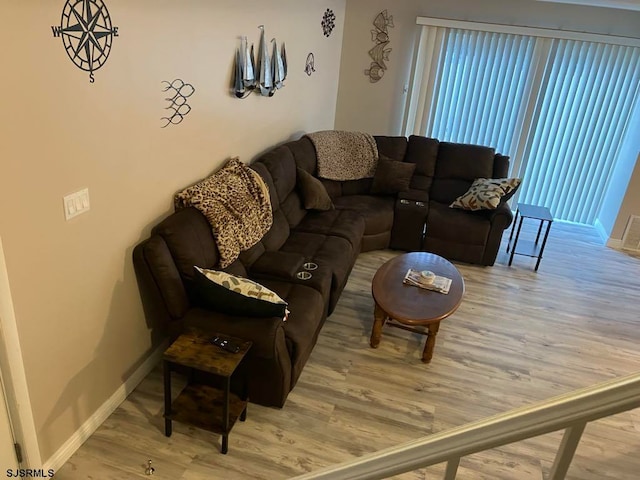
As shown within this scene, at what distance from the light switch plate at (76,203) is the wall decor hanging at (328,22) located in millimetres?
3971

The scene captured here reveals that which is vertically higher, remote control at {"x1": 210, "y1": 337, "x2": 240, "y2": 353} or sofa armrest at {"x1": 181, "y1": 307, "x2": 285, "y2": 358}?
sofa armrest at {"x1": 181, "y1": 307, "x2": 285, "y2": 358}

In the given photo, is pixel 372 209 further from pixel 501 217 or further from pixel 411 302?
pixel 411 302

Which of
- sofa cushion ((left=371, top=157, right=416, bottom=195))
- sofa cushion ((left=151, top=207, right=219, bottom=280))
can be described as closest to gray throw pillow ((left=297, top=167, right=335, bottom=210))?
sofa cushion ((left=371, top=157, right=416, bottom=195))

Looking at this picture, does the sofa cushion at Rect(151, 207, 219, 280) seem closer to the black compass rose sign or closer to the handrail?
the black compass rose sign

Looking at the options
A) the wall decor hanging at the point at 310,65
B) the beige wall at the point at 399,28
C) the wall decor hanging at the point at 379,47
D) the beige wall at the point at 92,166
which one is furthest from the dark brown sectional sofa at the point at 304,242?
the wall decor hanging at the point at 379,47

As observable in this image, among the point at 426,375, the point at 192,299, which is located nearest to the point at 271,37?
the point at 192,299

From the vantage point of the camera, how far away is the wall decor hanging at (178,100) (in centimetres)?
288

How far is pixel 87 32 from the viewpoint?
2.16m

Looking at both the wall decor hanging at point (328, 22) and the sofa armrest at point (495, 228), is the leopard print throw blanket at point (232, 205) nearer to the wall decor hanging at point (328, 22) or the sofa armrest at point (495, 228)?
the sofa armrest at point (495, 228)

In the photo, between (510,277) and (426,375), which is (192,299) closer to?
(426,375)

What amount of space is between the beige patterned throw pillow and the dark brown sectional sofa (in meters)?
0.11

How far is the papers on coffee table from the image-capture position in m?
3.52

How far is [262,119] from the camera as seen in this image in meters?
4.40

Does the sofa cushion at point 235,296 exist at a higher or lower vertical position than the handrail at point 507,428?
lower
